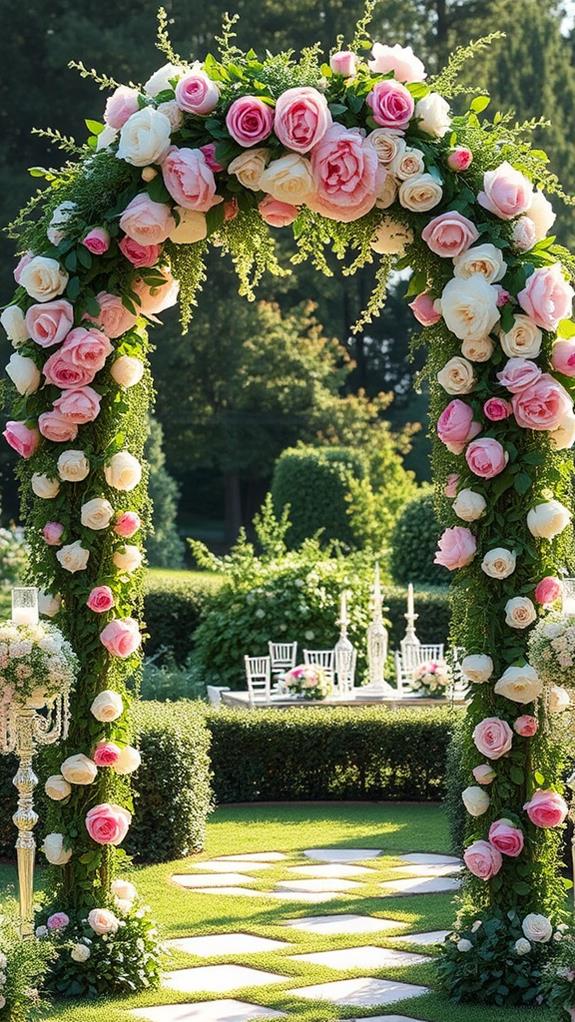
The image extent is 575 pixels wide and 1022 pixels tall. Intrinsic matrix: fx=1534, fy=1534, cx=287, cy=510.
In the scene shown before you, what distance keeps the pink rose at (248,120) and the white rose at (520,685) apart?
2.03m

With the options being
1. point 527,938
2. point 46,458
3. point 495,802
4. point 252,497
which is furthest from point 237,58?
point 252,497

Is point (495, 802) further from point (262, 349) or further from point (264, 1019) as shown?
point (262, 349)

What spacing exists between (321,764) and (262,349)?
63.1ft

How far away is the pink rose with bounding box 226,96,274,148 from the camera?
524cm

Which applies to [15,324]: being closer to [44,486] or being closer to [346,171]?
[44,486]

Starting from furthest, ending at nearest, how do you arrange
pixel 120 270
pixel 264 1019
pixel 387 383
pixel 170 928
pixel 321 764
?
pixel 387 383 → pixel 321 764 → pixel 170 928 → pixel 120 270 → pixel 264 1019

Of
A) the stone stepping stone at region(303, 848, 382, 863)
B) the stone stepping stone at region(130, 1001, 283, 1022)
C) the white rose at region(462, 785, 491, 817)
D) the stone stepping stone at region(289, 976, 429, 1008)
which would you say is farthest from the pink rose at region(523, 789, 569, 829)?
the stone stepping stone at region(303, 848, 382, 863)

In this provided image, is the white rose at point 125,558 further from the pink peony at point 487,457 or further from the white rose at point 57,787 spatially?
the pink peony at point 487,457

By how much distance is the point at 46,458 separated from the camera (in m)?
5.53

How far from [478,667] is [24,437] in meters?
1.80

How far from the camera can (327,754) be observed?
10422 mm

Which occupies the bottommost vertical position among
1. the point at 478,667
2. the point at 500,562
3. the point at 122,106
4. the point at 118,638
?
the point at 478,667

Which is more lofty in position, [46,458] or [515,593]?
[46,458]

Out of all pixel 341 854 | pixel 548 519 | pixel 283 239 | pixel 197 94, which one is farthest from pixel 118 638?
pixel 283 239
